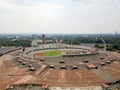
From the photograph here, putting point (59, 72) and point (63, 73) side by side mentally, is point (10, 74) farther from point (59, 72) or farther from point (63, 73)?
point (63, 73)

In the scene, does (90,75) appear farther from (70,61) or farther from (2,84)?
(2,84)

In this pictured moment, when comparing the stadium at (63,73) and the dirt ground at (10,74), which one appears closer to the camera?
the stadium at (63,73)

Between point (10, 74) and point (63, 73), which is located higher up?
point (63, 73)

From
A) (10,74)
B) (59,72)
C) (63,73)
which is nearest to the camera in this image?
(63,73)

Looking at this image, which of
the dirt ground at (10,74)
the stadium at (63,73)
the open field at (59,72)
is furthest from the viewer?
the dirt ground at (10,74)

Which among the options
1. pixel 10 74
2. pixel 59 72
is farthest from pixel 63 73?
pixel 10 74

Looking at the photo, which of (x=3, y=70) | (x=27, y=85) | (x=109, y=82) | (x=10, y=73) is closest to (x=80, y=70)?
(x=109, y=82)

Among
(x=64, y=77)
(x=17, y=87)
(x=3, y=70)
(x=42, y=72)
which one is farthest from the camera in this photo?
(x=3, y=70)

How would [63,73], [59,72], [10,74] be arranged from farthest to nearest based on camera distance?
[10,74], [59,72], [63,73]
